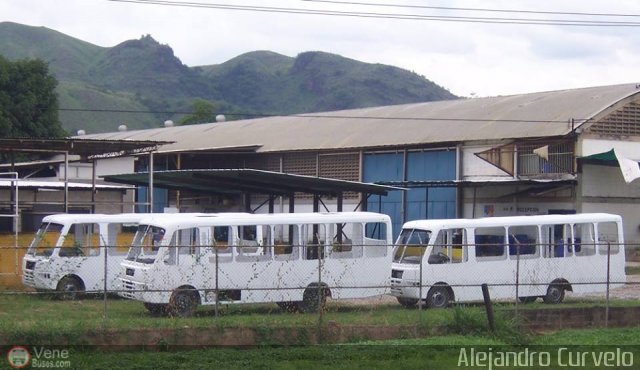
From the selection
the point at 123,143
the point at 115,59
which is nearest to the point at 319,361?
the point at 123,143

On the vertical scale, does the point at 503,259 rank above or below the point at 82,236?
below

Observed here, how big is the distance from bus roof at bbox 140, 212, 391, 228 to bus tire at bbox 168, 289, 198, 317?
1677mm

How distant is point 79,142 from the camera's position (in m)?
28.3

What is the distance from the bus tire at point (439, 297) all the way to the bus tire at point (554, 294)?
244 cm

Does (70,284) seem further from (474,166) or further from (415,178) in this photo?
(415,178)

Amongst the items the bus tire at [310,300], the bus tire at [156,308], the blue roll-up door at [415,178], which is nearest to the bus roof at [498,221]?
the bus tire at [310,300]

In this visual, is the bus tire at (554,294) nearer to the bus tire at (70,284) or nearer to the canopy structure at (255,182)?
the canopy structure at (255,182)

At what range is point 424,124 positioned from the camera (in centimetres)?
4625

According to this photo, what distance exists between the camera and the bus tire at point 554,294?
22134mm

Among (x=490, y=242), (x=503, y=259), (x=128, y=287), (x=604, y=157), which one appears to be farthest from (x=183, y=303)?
(x=604, y=157)

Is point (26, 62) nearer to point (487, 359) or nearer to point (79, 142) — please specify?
point (79, 142)

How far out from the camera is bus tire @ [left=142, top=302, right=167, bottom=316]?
19.1 m

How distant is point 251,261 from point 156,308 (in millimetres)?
2188

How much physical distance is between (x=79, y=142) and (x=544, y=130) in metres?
18.8
